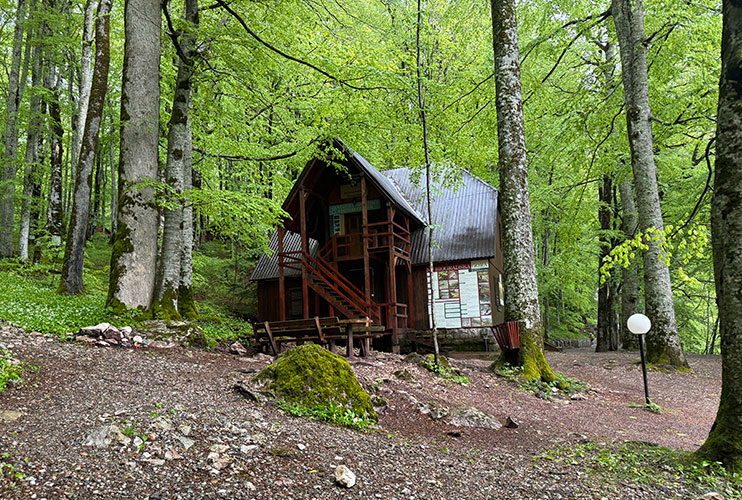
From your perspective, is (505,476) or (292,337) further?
(292,337)

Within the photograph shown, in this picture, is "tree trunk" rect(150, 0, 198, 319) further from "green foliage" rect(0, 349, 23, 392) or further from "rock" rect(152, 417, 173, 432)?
"rock" rect(152, 417, 173, 432)

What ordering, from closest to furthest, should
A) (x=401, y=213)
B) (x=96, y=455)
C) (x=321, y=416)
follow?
1. (x=96, y=455)
2. (x=321, y=416)
3. (x=401, y=213)

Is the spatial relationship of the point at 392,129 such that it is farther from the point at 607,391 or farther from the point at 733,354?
the point at 733,354

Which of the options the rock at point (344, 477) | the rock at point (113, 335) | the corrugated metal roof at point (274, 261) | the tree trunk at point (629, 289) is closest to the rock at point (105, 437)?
the rock at point (344, 477)

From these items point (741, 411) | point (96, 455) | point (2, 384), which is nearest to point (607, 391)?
point (741, 411)

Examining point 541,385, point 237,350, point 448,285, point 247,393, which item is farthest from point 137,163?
point 448,285

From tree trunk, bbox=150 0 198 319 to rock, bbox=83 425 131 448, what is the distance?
5832 millimetres

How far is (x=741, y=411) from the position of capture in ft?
12.5

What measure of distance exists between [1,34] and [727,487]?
2899 centimetres

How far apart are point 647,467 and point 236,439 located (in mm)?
3738

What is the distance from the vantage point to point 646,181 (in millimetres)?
11375

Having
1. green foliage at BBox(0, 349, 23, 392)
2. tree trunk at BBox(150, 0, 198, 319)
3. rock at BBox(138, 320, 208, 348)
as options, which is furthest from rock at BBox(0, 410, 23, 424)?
tree trunk at BBox(150, 0, 198, 319)

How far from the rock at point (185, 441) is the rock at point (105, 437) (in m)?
0.36

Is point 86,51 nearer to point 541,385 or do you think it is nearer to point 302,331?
point 302,331
